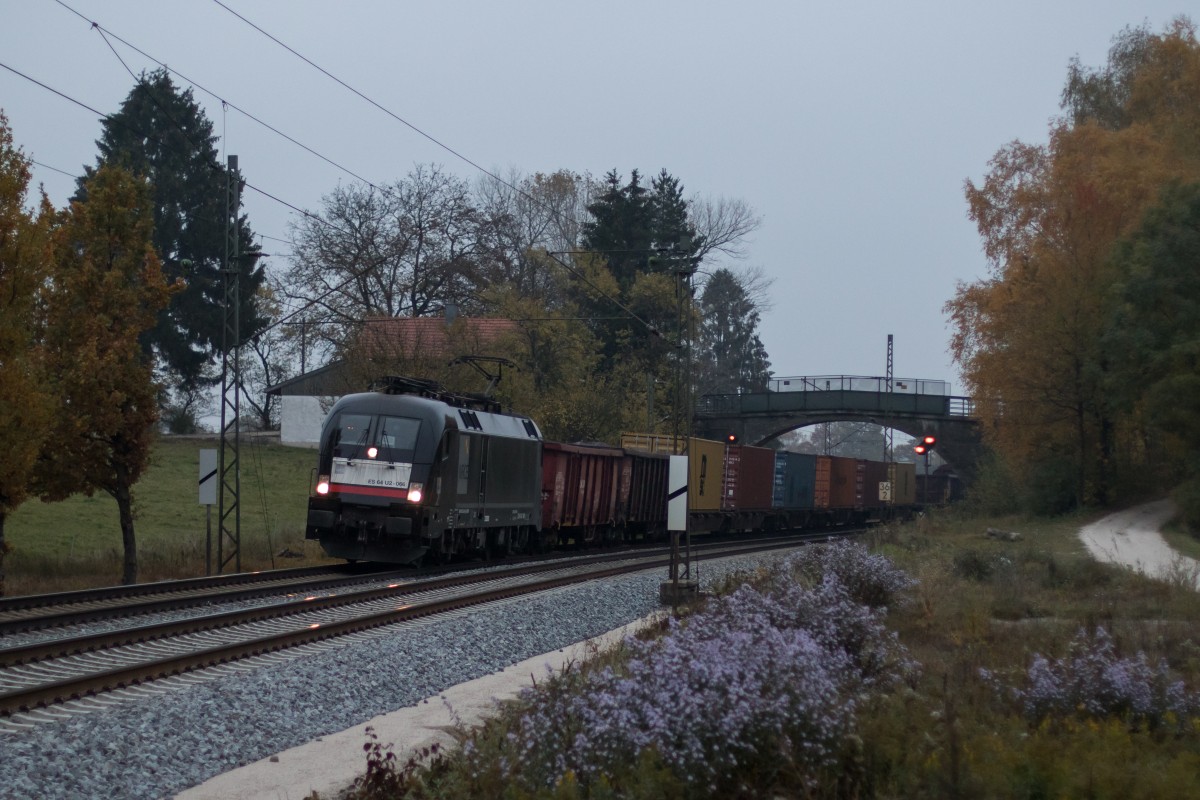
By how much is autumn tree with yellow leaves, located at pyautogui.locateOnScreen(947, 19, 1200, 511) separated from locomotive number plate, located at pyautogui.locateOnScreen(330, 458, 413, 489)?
2347 centimetres

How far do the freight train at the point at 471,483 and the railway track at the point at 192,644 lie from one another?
79.6 inches

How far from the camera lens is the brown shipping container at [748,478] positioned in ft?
124

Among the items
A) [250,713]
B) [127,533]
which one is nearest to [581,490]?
[127,533]

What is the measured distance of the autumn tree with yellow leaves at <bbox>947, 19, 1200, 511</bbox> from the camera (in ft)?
120

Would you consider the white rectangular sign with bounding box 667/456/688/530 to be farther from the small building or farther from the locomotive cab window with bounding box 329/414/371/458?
the small building

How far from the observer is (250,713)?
8.55 m

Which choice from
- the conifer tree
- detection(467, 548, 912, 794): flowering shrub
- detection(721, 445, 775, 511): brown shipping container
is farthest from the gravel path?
the conifer tree

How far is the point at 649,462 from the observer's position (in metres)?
34.5

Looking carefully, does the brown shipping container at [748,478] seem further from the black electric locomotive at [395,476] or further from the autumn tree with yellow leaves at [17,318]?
the autumn tree with yellow leaves at [17,318]

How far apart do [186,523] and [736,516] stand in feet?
57.0

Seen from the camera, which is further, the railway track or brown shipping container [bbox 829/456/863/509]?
brown shipping container [bbox 829/456/863/509]

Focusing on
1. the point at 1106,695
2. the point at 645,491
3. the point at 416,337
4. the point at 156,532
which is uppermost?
the point at 416,337

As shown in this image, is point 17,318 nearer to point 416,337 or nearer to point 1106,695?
point 1106,695

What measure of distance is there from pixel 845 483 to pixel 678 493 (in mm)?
34641
